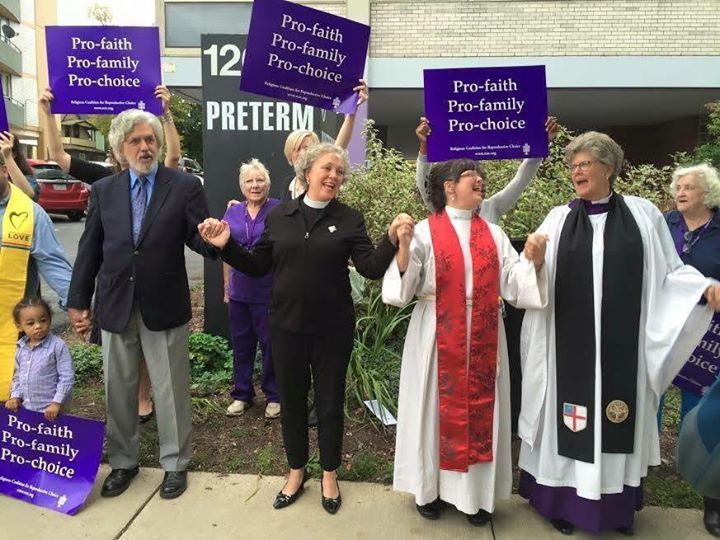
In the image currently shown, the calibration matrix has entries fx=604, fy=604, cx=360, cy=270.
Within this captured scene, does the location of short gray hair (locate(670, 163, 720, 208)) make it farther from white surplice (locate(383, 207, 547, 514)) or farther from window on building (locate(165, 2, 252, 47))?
window on building (locate(165, 2, 252, 47))

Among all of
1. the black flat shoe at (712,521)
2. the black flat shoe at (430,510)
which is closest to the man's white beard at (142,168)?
the black flat shoe at (430,510)

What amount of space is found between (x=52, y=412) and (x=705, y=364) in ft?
11.5

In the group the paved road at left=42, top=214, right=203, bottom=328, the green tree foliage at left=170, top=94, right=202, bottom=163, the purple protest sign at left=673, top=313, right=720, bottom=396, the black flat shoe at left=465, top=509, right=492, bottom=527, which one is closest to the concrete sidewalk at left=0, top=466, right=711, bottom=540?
the black flat shoe at left=465, top=509, right=492, bottom=527

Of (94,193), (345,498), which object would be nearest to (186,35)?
(94,193)

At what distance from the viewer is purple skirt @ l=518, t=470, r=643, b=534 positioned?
9.49ft

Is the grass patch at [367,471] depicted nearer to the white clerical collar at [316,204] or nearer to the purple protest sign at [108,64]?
the white clerical collar at [316,204]

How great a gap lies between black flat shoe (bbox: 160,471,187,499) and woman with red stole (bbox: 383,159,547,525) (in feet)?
Answer: 4.10

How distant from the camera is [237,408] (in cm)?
434

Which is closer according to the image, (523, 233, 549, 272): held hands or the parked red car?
(523, 233, 549, 272): held hands

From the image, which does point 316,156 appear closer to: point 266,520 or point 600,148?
point 600,148

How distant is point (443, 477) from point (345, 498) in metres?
0.64

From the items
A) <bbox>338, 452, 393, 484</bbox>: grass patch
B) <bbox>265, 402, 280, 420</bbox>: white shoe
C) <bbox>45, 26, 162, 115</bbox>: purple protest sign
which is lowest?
<bbox>338, 452, 393, 484</bbox>: grass patch

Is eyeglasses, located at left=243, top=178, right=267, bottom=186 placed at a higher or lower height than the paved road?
higher

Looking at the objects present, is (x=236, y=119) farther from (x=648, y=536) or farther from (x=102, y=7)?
(x=102, y=7)
